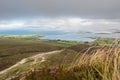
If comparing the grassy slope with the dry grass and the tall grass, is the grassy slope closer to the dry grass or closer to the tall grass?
the dry grass

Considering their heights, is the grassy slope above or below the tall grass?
below

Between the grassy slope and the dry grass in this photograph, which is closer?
the dry grass

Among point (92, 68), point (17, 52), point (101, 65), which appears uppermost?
point (101, 65)

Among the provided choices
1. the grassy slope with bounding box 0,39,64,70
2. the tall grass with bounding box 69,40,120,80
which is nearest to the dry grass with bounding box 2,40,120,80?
the tall grass with bounding box 69,40,120,80

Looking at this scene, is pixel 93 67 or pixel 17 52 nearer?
pixel 93 67

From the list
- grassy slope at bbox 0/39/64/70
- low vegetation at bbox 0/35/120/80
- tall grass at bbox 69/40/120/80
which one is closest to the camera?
tall grass at bbox 69/40/120/80

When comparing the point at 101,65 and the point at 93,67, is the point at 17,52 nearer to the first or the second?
the point at 93,67

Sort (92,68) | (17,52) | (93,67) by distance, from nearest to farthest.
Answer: (93,67), (92,68), (17,52)

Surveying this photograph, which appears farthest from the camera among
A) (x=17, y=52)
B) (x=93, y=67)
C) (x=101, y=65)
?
(x=17, y=52)

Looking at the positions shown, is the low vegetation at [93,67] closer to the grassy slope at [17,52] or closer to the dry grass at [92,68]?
the dry grass at [92,68]

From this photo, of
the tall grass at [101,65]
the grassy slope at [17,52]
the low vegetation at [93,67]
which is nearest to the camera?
the tall grass at [101,65]

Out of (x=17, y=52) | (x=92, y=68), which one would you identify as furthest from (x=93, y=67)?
(x=17, y=52)

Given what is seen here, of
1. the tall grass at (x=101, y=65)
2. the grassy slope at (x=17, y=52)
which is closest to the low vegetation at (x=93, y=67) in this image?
the tall grass at (x=101, y=65)

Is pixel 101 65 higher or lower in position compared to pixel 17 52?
higher
